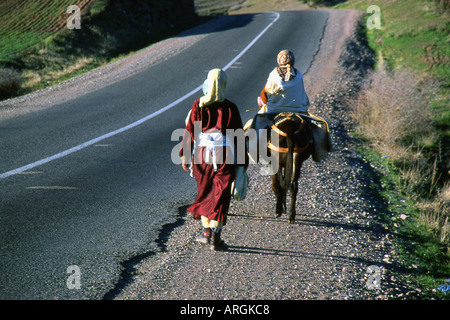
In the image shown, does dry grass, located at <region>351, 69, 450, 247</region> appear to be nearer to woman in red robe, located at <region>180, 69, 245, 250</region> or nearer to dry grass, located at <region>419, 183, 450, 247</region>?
dry grass, located at <region>419, 183, 450, 247</region>

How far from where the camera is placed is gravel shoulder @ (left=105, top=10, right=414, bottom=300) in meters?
5.02

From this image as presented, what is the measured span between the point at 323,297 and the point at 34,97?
12684 millimetres

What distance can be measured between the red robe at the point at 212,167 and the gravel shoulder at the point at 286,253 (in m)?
0.55

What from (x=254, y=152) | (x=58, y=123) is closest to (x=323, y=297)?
(x=254, y=152)

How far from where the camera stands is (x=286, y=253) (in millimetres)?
5902

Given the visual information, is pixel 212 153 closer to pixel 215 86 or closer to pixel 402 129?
pixel 215 86

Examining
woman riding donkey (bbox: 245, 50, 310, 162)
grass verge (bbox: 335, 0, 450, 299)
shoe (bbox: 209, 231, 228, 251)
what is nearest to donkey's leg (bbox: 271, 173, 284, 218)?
woman riding donkey (bbox: 245, 50, 310, 162)

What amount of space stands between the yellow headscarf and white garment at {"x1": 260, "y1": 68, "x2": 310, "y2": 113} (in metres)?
1.47

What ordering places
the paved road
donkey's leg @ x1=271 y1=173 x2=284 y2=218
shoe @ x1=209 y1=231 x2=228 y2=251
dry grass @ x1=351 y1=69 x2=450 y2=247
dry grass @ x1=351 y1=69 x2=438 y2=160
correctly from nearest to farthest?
the paved road < shoe @ x1=209 y1=231 x2=228 y2=251 < donkey's leg @ x1=271 y1=173 x2=284 y2=218 < dry grass @ x1=351 y1=69 x2=450 y2=247 < dry grass @ x1=351 y1=69 x2=438 y2=160

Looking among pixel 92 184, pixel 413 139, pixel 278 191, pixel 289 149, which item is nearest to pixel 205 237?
pixel 278 191

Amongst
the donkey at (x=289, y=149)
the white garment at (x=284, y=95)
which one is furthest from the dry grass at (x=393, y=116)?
the donkey at (x=289, y=149)

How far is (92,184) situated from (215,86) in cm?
359

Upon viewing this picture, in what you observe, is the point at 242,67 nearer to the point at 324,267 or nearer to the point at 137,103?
the point at 137,103


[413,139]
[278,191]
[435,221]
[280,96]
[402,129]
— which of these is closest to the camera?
[278,191]
